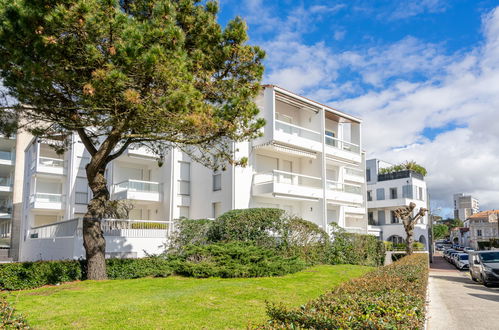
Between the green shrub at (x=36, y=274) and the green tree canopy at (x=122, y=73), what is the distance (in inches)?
38.4

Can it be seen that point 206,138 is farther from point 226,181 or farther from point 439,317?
point 226,181

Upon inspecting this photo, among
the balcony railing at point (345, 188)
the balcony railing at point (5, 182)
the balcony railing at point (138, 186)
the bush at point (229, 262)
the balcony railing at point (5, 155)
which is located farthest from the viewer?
the balcony railing at point (5, 182)

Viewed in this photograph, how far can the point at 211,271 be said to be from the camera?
610 inches

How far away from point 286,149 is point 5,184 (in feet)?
104

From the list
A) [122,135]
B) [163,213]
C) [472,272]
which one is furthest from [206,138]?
[472,272]

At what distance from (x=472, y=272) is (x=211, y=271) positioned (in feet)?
48.6

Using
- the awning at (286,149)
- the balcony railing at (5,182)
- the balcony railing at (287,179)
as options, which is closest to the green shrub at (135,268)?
the balcony railing at (287,179)

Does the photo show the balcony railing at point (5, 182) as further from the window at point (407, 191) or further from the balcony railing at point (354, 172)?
the window at point (407, 191)

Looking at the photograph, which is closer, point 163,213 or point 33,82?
point 33,82

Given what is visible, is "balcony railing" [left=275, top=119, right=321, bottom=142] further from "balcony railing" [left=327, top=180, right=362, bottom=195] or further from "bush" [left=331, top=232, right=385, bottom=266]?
"bush" [left=331, top=232, right=385, bottom=266]

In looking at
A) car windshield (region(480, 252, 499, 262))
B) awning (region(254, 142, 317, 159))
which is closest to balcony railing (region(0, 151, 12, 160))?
awning (region(254, 142, 317, 159))

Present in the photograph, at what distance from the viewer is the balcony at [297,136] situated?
83.9 feet

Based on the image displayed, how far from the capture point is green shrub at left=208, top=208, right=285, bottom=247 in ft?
63.6

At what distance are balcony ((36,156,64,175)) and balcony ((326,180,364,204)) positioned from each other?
19852mm
